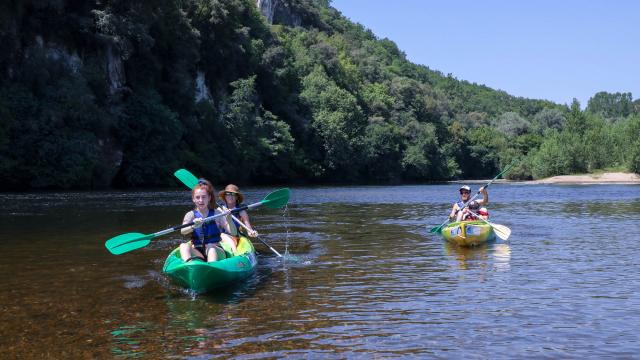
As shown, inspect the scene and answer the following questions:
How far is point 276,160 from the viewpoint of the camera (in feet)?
215

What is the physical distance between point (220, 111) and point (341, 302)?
186ft

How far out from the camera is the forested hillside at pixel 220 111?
41219 mm

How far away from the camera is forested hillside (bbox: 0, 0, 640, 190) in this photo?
135 ft

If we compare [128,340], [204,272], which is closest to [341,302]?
[204,272]

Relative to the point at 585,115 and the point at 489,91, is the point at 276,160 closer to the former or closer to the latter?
the point at 585,115

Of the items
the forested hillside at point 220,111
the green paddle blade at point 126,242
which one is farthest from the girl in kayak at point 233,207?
the forested hillside at point 220,111

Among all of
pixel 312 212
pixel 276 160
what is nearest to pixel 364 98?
pixel 276 160

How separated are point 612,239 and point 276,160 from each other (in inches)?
2031

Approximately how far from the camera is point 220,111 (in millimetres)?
63344

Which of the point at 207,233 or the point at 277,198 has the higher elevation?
the point at 277,198

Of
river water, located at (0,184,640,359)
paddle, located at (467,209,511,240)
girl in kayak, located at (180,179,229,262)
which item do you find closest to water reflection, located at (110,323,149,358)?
river water, located at (0,184,640,359)

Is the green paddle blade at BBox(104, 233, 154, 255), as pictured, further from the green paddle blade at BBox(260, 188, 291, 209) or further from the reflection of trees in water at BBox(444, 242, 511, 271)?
the reflection of trees in water at BBox(444, 242, 511, 271)

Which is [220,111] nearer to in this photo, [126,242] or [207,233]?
[126,242]

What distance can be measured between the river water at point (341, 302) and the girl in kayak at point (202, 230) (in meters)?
0.62
